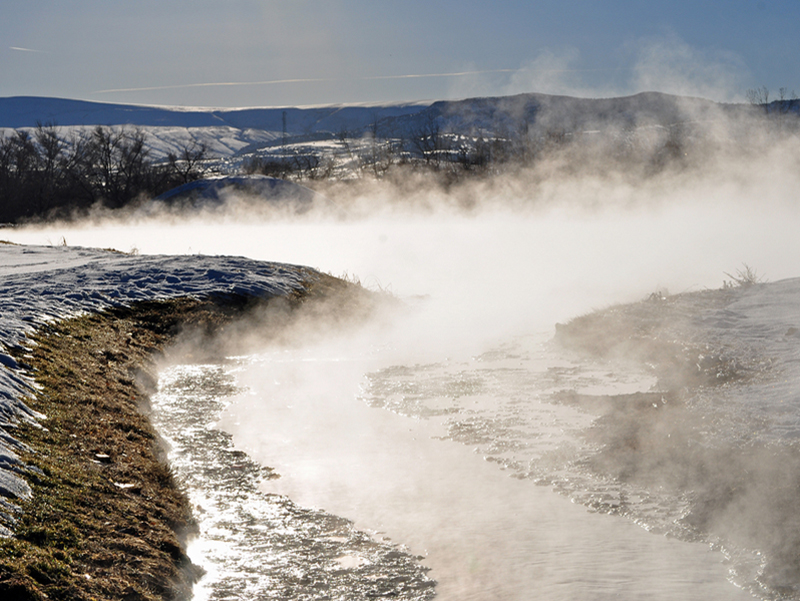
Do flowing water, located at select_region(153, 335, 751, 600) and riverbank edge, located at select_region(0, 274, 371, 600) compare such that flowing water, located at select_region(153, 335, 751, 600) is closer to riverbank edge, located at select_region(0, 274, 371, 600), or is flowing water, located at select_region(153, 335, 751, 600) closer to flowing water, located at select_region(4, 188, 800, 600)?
flowing water, located at select_region(4, 188, 800, 600)

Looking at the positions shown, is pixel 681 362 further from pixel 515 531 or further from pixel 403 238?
pixel 403 238

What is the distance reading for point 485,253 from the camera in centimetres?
2803

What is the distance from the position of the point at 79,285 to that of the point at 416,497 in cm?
841

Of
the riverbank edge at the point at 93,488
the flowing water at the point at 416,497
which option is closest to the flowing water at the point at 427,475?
the flowing water at the point at 416,497

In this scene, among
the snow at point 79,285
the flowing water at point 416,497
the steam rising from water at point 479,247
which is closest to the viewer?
the flowing water at point 416,497

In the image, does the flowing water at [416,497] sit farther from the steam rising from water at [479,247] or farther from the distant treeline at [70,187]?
the distant treeline at [70,187]

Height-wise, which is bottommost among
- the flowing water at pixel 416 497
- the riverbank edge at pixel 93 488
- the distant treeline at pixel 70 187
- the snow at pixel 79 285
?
the flowing water at pixel 416 497

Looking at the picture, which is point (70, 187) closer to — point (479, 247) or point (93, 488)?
point (479, 247)

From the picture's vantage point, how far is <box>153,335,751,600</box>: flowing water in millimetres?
4422

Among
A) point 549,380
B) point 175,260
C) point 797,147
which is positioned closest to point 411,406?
point 549,380

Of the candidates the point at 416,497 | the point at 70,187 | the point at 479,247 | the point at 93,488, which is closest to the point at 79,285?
the point at 93,488

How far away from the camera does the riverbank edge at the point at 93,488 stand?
3.65 metres

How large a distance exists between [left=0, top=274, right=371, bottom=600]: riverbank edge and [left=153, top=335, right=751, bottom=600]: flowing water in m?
0.28

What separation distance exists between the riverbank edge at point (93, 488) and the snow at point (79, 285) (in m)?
0.17
